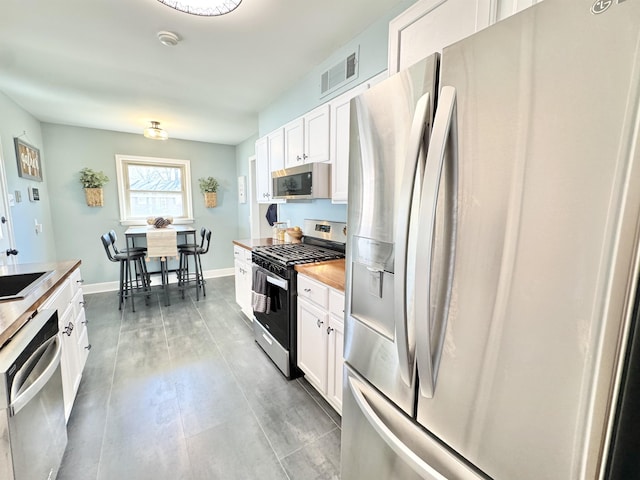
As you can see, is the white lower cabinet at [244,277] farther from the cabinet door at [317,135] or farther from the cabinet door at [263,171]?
the cabinet door at [317,135]

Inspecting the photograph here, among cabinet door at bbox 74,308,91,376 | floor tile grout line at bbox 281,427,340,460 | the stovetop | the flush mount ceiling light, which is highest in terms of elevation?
the flush mount ceiling light

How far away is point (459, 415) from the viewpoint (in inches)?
30.1

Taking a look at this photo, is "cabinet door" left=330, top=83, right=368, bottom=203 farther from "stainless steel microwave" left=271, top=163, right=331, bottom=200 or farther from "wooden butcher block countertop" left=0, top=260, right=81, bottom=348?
"wooden butcher block countertop" left=0, top=260, right=81, bottom=348

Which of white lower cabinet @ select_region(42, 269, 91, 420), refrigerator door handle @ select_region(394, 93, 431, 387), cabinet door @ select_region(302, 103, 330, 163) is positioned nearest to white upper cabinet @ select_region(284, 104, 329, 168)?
cabinet door @ select_region(302, 103, 330, 163)

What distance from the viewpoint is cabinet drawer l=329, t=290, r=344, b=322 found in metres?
1.62

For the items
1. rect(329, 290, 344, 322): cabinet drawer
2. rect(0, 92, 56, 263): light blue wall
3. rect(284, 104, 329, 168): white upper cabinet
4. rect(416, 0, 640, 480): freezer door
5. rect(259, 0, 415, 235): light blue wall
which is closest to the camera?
rect(416, 0, 640, 480): freezer door

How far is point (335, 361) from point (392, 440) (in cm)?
86

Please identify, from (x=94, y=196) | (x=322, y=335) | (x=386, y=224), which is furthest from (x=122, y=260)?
(x=386, y=224)

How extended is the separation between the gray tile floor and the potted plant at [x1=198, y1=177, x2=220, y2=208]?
9.36 ft

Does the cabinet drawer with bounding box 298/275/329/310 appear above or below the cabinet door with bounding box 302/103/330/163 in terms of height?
below

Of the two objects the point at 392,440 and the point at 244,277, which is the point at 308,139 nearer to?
the point at 244,277

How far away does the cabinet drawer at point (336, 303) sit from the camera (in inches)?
63.9

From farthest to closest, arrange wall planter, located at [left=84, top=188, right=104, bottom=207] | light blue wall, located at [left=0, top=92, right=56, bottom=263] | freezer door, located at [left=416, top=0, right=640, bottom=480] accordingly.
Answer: wall planter, located at [left=84, top=188, right=104, bottom=207]
light blue wall, located at [left=0, top=92, right=56, bottom=263]
freezer door, located at [left=416, top=0, right=640, bottom=480]

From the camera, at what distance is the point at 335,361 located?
5.69ft
